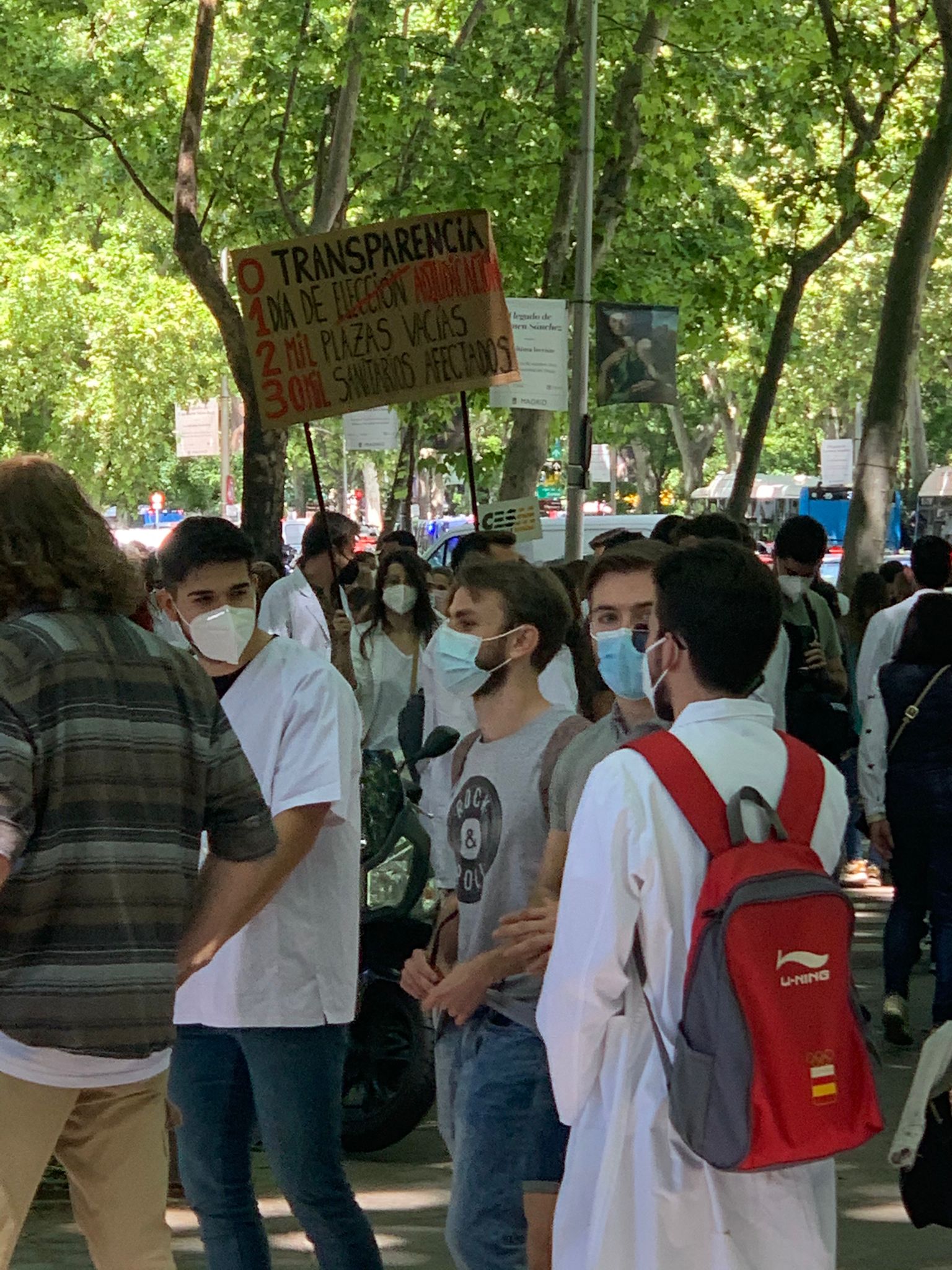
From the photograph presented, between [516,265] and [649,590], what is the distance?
2016cm

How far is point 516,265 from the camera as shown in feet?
79.5

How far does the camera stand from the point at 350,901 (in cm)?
450

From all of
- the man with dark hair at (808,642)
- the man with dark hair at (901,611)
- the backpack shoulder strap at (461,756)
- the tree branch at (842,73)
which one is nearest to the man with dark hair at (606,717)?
the backpack shoulder strap at (461,756)

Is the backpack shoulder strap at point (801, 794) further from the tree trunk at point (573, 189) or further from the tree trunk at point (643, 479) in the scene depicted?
the tree trunk at point (643, 479)

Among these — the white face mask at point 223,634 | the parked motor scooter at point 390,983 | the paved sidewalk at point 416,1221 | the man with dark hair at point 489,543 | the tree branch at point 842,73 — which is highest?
the tree branch at point 842,73

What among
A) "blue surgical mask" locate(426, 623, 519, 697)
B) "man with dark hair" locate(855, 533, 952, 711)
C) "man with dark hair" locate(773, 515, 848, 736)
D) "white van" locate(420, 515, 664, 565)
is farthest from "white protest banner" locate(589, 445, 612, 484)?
"blue surgical mask" locate(426, 623, 519, 697)

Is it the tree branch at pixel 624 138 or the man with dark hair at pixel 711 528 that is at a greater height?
the tree branch at pixel 624 138

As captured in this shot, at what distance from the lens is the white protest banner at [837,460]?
54969mm

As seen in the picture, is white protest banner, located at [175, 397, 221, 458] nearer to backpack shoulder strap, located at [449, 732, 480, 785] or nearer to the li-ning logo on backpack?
backpack shoulder strap, located at [449, 732, 480, 785]

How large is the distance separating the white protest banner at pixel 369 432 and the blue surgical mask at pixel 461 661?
75.1ft

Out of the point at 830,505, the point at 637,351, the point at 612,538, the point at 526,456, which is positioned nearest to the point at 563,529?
the point at 526,456

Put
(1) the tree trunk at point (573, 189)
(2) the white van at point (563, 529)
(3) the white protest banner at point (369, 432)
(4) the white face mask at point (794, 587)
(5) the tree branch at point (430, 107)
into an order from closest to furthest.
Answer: (4) the white face mask at point (794, 587) < (1) the tree trunk at point (573, 189) < (5) the tree branch at point (430, 107) < (2) the white van at point (563, 529) < (3) the white protest banner at point (369, 432)

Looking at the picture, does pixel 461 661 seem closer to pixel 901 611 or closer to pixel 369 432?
pixel 901 611

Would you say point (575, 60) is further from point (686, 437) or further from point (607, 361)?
point (686, 437)
